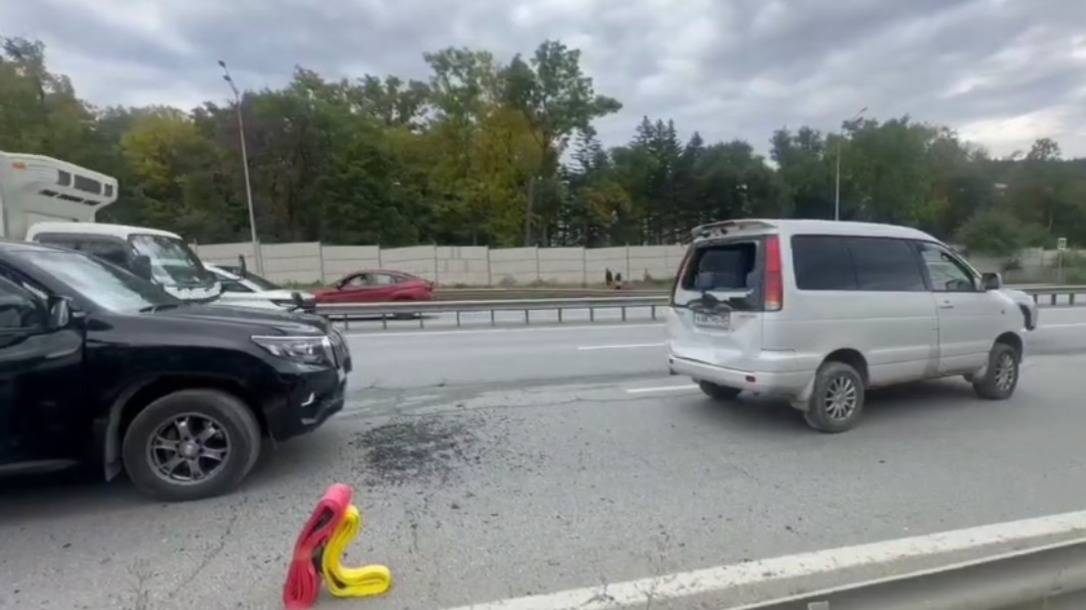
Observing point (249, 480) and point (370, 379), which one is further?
point (370, 379)

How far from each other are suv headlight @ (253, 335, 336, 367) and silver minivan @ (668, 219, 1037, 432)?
3397 millimetres

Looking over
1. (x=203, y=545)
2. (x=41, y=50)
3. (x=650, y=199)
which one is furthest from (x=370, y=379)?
(x=41, y=50)

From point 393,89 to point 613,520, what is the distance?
170 ft

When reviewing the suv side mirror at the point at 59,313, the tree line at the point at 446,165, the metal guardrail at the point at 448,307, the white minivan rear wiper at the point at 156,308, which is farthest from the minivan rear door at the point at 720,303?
the tree line at the point at 446,165

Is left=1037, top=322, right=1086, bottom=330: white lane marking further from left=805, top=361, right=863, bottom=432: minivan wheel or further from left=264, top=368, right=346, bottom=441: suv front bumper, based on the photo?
left=264, top=368, right=346, bottom=441: suv front bumper

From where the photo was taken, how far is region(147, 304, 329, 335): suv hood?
391cm

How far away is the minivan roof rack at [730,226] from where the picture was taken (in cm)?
511

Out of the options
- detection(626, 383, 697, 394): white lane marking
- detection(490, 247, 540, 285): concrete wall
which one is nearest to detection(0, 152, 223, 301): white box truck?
detection(626, 383, 697, 394): white lane marking

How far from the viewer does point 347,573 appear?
2.70 meters

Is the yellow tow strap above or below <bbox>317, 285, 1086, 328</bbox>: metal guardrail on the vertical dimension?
below

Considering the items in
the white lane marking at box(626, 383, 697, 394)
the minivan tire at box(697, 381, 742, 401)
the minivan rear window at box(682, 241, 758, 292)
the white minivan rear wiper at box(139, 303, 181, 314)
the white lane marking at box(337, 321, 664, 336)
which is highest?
the minivan rear window at box(682, 241, 758, 292)

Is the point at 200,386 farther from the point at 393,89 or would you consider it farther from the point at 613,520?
the point at 393,89

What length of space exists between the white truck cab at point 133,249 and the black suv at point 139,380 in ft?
12.1

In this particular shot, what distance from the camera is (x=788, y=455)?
183 inches
